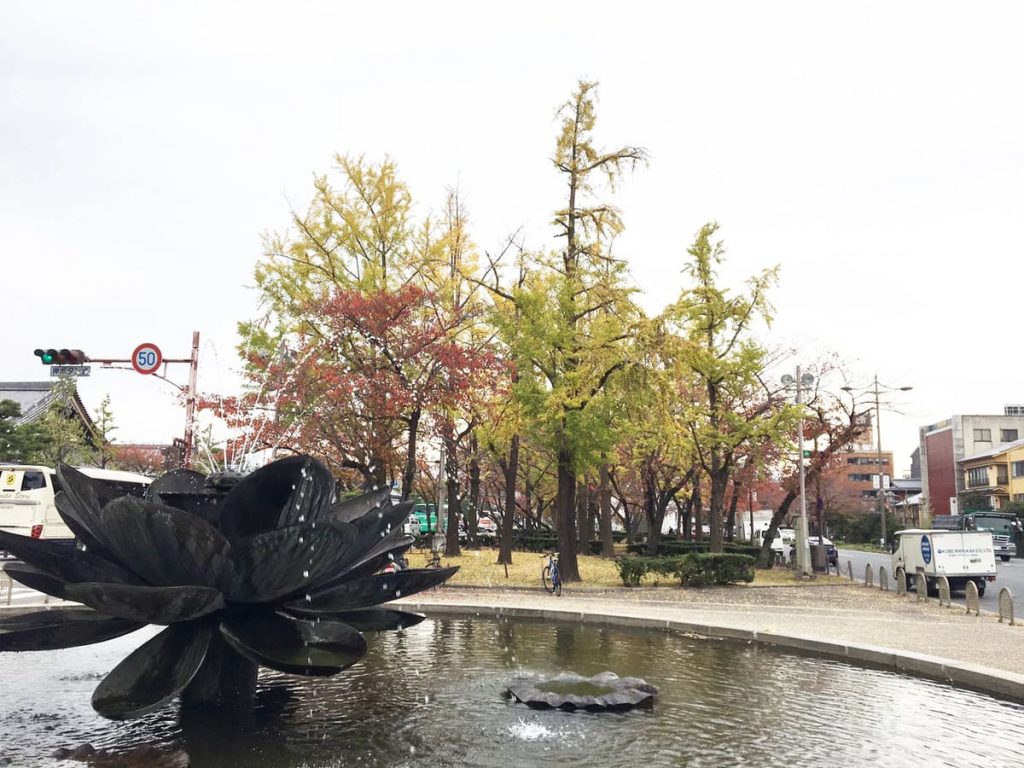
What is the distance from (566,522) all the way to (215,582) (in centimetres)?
1912

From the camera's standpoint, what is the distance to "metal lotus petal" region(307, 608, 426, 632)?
7172mm

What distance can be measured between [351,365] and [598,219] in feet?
30.3

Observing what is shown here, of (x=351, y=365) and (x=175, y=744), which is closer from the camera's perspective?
(x=175, y=744)

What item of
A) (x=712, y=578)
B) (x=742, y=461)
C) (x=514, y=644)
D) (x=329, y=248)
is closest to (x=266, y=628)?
(x=514, y=644)

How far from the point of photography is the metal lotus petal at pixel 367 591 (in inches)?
269

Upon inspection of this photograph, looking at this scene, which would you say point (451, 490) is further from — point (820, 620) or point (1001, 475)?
point (1001, 475)

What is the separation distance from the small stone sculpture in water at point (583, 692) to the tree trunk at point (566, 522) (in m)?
16.2

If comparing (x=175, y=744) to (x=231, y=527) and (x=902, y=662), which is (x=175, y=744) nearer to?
(x=231, y=527)

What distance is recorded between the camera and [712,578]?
23266 millimetres

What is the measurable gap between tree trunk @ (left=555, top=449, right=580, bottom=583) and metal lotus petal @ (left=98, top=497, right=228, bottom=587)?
61.2ft

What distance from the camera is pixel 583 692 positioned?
25.1 ft

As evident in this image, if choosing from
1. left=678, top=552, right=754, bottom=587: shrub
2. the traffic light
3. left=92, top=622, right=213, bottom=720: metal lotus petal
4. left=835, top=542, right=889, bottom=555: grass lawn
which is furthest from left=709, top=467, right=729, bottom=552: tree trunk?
left=835, top=542, right=889, bottom=555: grass lawn

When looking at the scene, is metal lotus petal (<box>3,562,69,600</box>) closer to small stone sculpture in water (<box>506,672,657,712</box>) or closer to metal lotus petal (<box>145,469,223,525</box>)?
metal lotus petal (<box>145,469,223,525</box>)

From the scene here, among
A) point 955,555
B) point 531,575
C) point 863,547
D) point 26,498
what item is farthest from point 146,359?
point 863,547
